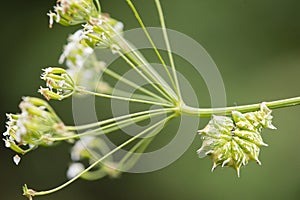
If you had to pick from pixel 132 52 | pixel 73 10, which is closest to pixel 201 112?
pixel 132 52

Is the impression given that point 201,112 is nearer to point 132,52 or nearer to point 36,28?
point 132,52

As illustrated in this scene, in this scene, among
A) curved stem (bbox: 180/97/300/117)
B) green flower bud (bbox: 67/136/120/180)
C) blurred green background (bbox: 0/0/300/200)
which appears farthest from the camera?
blurred green background (bbox: 0/0/300/200)

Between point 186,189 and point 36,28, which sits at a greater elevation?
point 36,28

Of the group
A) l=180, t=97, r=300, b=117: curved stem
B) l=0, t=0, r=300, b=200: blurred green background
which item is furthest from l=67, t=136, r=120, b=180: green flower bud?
l=0, t=0, r=300, b=200: blurred green background

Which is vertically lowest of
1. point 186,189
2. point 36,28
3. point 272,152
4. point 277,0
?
point 186,189

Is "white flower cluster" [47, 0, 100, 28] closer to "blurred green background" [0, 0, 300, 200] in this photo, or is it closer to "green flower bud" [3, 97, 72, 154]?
"green flower bud" [3, 97, 72, 154]

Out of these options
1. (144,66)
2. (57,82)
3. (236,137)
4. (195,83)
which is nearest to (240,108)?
(236,137)
